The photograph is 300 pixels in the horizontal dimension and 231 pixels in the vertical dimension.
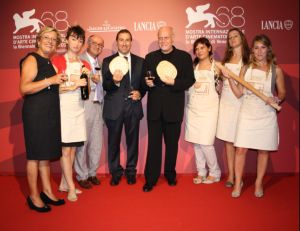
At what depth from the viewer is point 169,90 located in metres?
3.76

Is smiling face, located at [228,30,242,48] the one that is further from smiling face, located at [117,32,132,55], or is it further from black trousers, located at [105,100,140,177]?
black trousers, located at [105,100,140,177]

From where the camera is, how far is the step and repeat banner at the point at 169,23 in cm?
438

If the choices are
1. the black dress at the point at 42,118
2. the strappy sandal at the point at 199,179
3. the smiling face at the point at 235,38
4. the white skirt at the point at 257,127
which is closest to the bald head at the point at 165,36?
the smiling face at the point at 235,38

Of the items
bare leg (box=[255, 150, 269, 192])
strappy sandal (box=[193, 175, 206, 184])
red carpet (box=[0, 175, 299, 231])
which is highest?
bare leg (box=[255, 150, 269, 192])

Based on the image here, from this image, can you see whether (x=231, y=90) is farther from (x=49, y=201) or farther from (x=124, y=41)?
(x=49, y=201)

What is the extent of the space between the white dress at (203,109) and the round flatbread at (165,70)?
0.38 meters

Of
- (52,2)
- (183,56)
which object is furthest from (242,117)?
(52,2)

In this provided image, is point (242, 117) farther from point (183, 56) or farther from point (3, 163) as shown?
point (3, 163)

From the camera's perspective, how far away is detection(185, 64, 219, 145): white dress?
3.89 m

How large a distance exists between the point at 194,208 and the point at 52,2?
3266 mm

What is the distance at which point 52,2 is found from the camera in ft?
14.5

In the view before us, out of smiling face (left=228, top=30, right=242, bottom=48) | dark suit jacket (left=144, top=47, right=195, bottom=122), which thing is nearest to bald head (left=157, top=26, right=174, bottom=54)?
dark suit jacket (left=144, top=47, right=195, bottom=122)

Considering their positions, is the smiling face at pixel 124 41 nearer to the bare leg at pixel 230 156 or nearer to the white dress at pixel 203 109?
the white dress at pixel 203 109

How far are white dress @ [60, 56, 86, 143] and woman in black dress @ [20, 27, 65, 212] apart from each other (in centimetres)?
14
